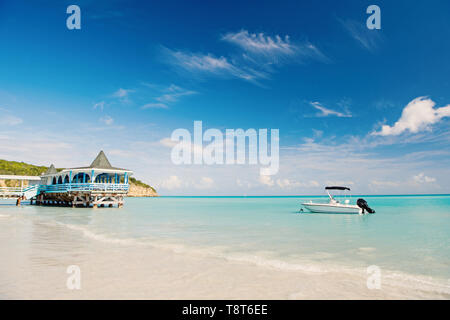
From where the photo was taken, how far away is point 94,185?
1309 inches

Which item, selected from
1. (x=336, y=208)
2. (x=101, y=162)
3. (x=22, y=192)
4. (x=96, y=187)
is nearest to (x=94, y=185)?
(x=96, y=187)

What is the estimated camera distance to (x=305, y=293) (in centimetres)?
598

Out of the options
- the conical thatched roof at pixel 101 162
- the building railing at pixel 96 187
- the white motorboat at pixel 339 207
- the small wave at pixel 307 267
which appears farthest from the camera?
the conical thatched roof at pixel 101 162

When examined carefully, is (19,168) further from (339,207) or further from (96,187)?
(339,207)

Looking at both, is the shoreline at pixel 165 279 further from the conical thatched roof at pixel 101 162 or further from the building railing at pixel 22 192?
the building railing at pixel 22 192

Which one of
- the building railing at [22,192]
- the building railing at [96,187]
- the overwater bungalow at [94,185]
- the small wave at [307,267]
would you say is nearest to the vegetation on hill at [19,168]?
the building railing at [22,192]

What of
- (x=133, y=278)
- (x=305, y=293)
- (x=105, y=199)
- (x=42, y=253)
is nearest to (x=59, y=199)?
(x=105, y=199)

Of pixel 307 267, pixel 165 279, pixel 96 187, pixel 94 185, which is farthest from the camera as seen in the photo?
pixel 96 187

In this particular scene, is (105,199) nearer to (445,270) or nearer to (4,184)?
(445,270)

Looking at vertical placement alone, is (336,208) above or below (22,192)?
below

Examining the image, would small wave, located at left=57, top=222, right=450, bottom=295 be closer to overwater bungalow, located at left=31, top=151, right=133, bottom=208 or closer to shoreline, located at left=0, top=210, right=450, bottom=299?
shoreline, located at left=0, top=210, right=450, bottom=299

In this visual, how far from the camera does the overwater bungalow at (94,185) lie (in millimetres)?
33500

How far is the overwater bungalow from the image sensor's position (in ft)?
110

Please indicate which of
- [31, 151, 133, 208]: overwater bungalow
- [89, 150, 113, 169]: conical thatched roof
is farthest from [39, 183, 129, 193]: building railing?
[89, 150, 113, 169]: conical thatched roof
